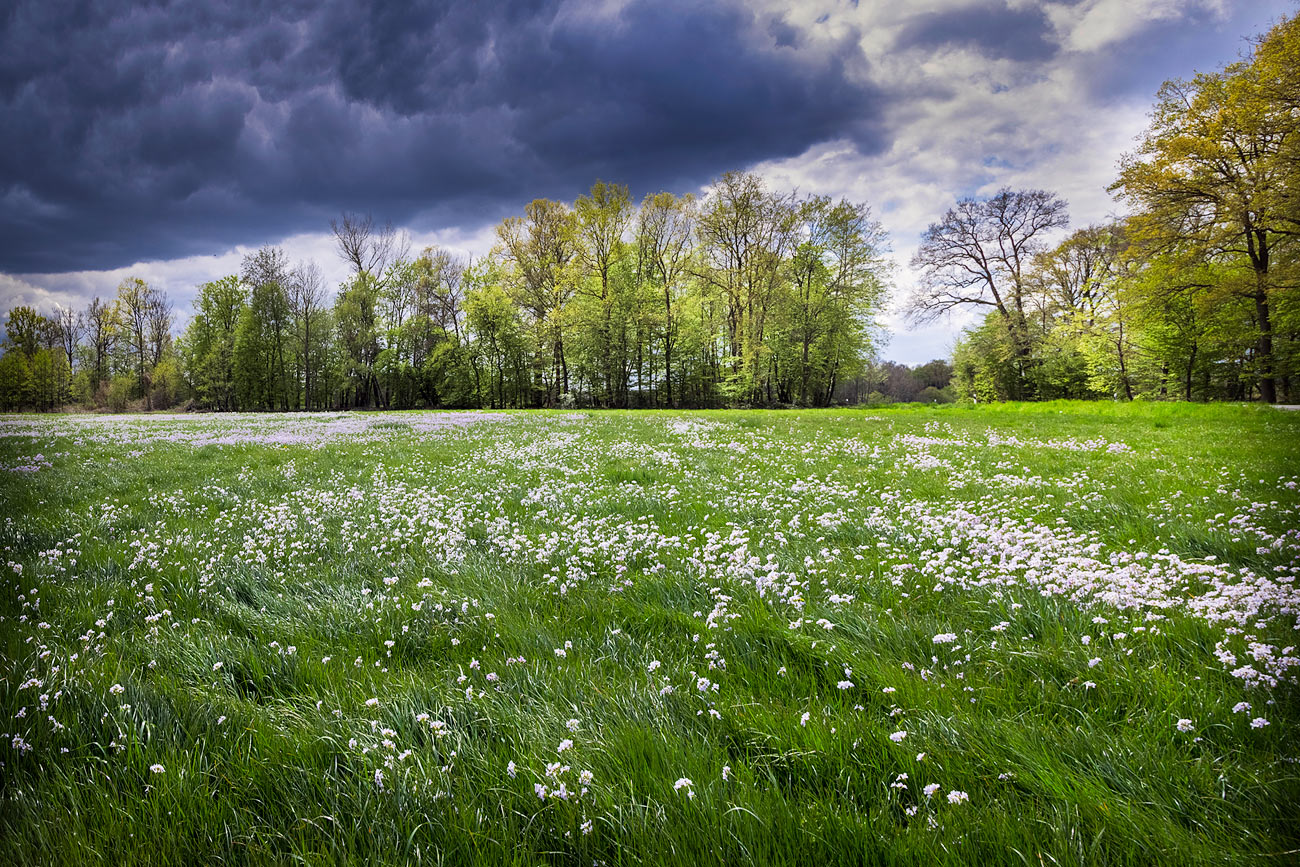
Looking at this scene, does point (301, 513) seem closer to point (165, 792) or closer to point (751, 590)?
point (165, 792)

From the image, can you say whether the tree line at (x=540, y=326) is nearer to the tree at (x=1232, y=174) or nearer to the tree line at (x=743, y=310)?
the tree line at (x=743, y=310)

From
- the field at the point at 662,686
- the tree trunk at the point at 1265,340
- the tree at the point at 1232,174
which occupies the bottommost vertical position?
the field at the point at 662,686

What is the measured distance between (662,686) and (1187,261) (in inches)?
1467

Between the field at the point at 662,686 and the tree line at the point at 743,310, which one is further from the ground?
the tree line at the point at 743,310

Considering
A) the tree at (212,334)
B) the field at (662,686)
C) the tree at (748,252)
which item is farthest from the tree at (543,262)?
the field at (662,686)

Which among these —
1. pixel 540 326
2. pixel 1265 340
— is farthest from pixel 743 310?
pixel 1265 340

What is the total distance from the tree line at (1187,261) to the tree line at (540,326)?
1119 centimetres

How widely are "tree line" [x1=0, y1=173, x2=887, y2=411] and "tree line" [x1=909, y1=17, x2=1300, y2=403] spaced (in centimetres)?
1119

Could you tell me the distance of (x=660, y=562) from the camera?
513cm

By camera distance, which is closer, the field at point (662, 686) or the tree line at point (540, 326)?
the field at point (662, 686)

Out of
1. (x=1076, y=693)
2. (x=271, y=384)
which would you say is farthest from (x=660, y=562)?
(x=271, y=384)

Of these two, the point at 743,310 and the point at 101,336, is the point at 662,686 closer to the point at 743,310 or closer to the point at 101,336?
the point at 743,310

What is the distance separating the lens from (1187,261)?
Answer: 25.1 meters

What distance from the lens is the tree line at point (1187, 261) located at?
2262cm
